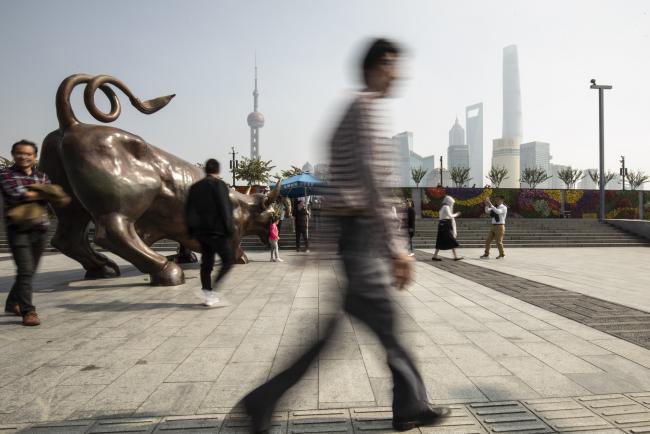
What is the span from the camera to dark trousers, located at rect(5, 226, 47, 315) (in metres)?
4.26

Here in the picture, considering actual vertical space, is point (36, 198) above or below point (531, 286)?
above

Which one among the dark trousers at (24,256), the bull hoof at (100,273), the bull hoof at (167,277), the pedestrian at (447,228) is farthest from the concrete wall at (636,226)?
the dark trousers at (24,256)

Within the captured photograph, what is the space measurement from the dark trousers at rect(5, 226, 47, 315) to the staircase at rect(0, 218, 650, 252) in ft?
35.8

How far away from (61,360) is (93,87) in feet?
17.1

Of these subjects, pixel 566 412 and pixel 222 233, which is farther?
pixel 222 233

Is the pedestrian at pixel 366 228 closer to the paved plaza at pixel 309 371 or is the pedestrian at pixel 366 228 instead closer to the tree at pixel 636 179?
the paved plaza at pixel 309 371

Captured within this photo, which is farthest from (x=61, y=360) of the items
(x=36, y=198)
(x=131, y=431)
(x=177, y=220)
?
(x=177, y=220)

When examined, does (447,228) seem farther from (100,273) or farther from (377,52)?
(377,52)

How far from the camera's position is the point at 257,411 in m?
1.95

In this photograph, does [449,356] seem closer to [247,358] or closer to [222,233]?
[247,358]

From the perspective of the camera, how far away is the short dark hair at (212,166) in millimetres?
5367

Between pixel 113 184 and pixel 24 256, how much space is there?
2.29 metres

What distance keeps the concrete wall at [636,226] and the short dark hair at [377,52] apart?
20.5 meters

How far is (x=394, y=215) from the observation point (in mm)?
2098
